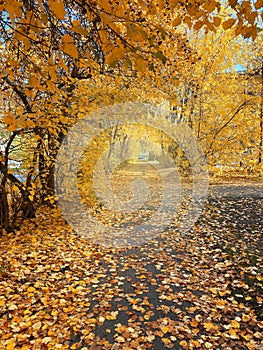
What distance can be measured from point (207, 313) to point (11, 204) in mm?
4081

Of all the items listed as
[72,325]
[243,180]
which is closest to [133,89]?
[72,325]

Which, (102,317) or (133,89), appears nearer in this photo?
(102,317)

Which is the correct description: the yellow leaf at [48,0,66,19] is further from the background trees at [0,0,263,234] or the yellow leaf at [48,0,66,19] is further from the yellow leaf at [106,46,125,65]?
the yellow leaf at [106,46,125,65]

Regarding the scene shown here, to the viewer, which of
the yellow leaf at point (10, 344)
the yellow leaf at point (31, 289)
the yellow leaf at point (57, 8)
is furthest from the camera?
the yellow leaf at point (31, 289)

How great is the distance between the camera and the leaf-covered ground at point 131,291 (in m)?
2.65

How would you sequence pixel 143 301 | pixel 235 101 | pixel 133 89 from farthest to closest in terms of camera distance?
pixel 235 101 → pixel 133 89 → pixel 143 301

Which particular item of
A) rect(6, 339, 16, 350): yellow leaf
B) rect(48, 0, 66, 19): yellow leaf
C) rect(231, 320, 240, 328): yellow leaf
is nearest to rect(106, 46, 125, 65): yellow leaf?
rect(48, 0, 66, 19): yellow leaf

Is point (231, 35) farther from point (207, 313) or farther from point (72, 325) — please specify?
point (72, 325)

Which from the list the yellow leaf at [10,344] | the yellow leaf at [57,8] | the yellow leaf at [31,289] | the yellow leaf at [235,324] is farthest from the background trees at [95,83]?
the yellow leaf at [235,324]

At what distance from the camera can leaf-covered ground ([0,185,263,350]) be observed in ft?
8.70

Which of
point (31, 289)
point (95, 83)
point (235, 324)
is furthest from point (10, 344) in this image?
point (95, 83)

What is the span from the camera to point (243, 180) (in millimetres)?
12703

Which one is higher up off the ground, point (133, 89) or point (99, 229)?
point (133, 89)

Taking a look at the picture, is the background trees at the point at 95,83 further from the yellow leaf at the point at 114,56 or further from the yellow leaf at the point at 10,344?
the yellow leaf at the point at 10,344
